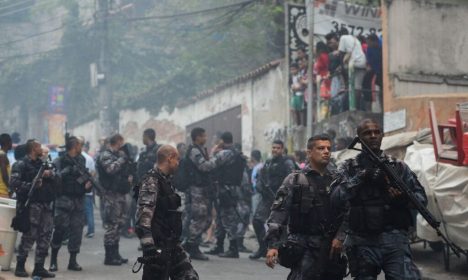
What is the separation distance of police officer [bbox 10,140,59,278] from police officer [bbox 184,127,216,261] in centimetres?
239

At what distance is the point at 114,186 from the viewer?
11.5 metres

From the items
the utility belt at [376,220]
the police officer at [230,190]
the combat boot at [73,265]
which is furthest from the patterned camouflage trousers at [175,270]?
the police officer at [230,190]

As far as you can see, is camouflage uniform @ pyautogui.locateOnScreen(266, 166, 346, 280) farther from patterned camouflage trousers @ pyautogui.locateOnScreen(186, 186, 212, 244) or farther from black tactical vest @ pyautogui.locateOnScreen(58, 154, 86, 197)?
patterned camouflage trousers @ pyautogui.locateOnScreen(186, 186, 212, 244)

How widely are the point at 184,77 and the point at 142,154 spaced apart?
1948cm

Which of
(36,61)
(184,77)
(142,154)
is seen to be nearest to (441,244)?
(142,154)

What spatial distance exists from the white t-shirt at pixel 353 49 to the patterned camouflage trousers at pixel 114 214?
7081 millimetres

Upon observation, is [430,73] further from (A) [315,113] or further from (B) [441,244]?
(B) [441,244]

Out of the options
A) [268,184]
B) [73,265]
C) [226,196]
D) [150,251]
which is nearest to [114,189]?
[73,265]

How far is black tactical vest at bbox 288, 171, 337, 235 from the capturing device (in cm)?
627

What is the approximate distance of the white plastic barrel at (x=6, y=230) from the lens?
32.9 feet

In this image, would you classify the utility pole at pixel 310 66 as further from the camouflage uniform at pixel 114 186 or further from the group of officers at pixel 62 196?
the camouflage uniform at pixel 114 186

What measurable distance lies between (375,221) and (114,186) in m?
6.02

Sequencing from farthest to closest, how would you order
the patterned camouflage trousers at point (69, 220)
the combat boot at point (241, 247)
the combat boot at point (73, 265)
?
the combat boot at point (241, 247)
the combat boot at point (73, 265)
the patterned camouflage trousers at point (69, 220)

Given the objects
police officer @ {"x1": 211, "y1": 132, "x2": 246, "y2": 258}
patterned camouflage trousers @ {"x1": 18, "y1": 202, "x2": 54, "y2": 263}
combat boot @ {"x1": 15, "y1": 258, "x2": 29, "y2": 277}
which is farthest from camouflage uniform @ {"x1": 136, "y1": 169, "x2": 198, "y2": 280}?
police officer @ {"x1": 211, "y1": 132, "x2": 246, "y2": 258}
